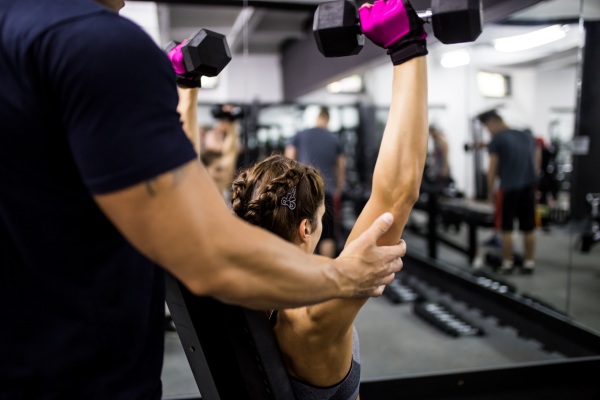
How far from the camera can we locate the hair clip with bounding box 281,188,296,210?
1.05 meters

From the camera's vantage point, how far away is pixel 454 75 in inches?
213

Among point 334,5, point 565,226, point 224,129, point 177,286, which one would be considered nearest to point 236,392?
point 177,286

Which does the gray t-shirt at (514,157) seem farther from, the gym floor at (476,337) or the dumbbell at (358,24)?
the dumbbell at (358,24)

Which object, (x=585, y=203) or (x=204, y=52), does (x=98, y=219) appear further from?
(x=585, y=203)

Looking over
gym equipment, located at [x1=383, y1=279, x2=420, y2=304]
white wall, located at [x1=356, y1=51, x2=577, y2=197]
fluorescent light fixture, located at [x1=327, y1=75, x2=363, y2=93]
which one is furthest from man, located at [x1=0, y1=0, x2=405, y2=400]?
fluorescent light fixture, located at [x1=327, y1=75, x2=363, y2=93]

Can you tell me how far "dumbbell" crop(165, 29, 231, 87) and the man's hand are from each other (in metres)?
0.66

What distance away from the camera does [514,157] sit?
13.4 ft

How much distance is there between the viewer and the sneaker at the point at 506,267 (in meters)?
4.18

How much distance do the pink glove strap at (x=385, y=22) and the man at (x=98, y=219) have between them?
0.42 m

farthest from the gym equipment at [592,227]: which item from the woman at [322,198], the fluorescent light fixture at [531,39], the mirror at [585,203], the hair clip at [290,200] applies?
the hair clip at [290,200]

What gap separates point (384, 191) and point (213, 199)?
0.40 metres

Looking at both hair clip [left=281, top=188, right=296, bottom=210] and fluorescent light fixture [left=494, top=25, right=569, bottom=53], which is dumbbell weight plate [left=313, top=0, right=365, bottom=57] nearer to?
hair clip [left=281, top=188, right=296, bottom=210]

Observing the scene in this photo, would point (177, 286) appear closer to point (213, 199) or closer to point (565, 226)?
point (213, 199)

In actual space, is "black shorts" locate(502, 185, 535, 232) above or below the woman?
below
